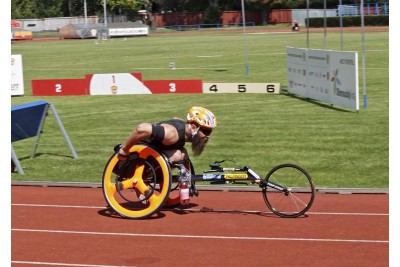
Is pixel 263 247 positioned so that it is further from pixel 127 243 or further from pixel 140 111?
pixel 140 111

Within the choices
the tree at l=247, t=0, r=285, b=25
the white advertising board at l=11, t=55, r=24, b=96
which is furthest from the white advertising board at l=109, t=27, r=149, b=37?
the white advertising board at l=11, t=55, r=24, b=96

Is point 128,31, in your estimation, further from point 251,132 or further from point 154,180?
point 154,180

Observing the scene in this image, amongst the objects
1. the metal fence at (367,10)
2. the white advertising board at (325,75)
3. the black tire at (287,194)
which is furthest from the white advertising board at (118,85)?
the metal fence at (367,10)

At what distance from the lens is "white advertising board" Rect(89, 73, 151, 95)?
3042 centimetres

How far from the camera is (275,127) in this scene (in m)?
20.6

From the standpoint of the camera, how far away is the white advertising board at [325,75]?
2267 cm

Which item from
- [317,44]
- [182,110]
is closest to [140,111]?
[182,110]

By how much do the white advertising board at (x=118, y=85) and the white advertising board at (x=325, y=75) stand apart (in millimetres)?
5647

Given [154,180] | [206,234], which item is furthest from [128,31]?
[206,234]

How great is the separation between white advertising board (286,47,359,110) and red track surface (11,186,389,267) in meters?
10.2

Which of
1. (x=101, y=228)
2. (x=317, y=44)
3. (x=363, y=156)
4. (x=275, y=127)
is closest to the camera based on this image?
(x=101, y=228)

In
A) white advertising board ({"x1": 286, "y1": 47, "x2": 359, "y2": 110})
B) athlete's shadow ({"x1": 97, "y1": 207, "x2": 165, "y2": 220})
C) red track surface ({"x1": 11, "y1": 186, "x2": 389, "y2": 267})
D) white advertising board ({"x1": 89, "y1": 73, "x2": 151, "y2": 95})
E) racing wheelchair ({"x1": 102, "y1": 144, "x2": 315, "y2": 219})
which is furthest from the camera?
white advertising board ({"x1": 89, "y1": 73, "x2": 151, "y2": 95})

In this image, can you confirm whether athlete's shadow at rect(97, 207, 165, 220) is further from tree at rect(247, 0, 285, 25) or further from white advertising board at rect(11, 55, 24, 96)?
tree at rect(247, 0, 285, 25)

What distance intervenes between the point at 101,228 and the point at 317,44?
4723 centimetres
